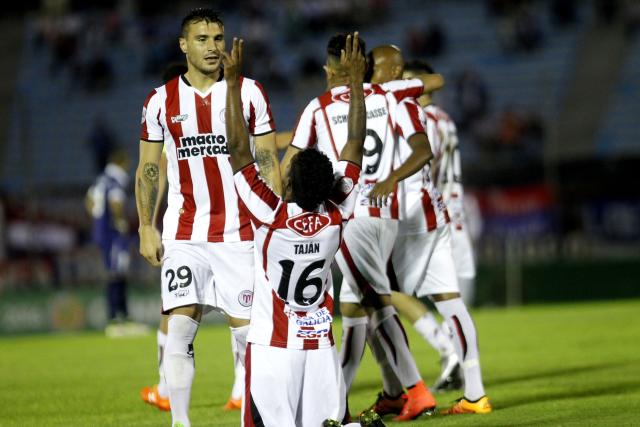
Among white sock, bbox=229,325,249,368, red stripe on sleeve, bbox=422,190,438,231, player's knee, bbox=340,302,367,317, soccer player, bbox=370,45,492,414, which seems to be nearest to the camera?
white sock, bbox=229,325,249,368

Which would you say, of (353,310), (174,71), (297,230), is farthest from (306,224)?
(174,71)

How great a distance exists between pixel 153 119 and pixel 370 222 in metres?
1.58

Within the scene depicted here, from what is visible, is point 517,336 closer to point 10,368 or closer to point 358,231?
point 10,368

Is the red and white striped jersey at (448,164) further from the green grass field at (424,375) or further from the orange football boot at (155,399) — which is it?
the orange football boot at (155,399)

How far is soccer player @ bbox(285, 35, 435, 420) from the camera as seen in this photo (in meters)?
7.68

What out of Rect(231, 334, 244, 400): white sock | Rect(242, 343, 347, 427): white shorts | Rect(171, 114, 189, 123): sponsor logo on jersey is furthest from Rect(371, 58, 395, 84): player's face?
Rect(242, 343, 347, 427): white shorts

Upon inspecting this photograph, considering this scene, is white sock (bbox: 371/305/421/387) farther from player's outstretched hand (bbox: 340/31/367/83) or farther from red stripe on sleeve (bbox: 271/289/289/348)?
red stripe on sleeve (bbox: 271/289/289/348)

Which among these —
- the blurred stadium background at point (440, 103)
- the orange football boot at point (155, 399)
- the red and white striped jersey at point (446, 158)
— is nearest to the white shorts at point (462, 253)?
the red and white striped jersey at point (446, 158)

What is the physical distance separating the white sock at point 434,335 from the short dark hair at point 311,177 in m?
4.11

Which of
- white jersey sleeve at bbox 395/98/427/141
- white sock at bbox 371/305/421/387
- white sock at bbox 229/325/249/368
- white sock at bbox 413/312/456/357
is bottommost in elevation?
white sock at bbox 413/312/456/357

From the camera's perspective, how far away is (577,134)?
920 inches

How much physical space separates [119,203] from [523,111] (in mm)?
8295

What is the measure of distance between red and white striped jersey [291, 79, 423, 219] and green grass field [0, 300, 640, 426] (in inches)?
59.5

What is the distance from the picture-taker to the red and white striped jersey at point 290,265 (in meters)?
5.88
